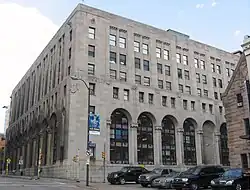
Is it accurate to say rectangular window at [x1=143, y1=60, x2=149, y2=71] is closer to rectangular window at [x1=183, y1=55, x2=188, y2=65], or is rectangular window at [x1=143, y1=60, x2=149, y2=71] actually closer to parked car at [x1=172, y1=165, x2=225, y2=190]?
rectangular window at [x1=183, y1=55, x2=188, y2=65]

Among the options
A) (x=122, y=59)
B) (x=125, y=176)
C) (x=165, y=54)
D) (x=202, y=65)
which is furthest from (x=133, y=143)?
(x=202, y=65)

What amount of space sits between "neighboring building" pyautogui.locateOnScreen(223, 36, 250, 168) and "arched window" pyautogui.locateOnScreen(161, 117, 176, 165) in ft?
76.7

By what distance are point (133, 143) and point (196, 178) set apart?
3015cm

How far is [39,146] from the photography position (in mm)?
61594

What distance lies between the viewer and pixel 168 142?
192ft

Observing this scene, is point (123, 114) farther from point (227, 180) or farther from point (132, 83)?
point (227, 180)

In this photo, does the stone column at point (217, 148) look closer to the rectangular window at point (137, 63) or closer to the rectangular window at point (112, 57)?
the rectangular window at point (137, 63)

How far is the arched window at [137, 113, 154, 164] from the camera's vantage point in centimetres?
5494

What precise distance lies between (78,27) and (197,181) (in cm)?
3594

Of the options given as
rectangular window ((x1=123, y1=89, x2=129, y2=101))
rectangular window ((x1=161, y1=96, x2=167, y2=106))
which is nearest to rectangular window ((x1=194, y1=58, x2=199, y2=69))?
rectangular window ((x1=161, y1=96, x2=167, y2=106))

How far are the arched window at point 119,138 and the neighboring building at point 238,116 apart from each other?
21.7 metres

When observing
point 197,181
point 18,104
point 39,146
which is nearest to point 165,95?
point 39,146

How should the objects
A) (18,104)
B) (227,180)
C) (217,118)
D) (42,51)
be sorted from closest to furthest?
(227,180), (217,118), (42,51), (18,104)

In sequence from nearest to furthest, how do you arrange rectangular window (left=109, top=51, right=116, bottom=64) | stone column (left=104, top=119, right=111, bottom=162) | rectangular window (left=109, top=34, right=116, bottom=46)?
stone column (left=104, top=119, right=111, bottom=162) < rectangular window (left=109, top=51, right=116, bottom=64) < rectangular window (left=109, top=34, right=116, bottom=46)
